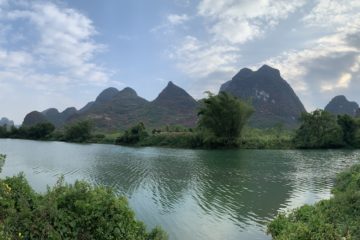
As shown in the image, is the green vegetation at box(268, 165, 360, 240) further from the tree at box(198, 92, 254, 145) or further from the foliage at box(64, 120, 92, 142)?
the foliage at box(64, 120, 92, 142)

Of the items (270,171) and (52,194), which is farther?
(270,171)

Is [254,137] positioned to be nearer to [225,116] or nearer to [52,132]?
[225,116]

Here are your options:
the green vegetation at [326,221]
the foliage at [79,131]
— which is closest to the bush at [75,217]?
the green vegetation at [326,221]

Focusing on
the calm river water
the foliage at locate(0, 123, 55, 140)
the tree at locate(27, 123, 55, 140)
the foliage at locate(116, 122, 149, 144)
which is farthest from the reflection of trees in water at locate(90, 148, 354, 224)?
the tree at locate(27, 123, 55, 140)

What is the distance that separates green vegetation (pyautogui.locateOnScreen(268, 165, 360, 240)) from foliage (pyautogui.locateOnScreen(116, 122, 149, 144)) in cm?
7148

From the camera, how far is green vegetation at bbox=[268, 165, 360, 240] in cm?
861

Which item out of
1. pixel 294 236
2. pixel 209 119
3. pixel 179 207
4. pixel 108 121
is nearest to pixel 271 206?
pixel 179 207

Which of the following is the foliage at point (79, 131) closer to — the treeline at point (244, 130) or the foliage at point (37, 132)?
the foliage at point (37, 132)

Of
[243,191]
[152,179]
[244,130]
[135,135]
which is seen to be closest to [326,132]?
[244,130]

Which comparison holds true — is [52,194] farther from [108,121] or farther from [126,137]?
[108,121]

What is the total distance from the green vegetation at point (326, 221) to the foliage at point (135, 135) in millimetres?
71481

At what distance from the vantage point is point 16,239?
23.4 ft

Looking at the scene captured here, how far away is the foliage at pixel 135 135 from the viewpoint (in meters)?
84.7

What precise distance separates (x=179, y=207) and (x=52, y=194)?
11.1 metres
